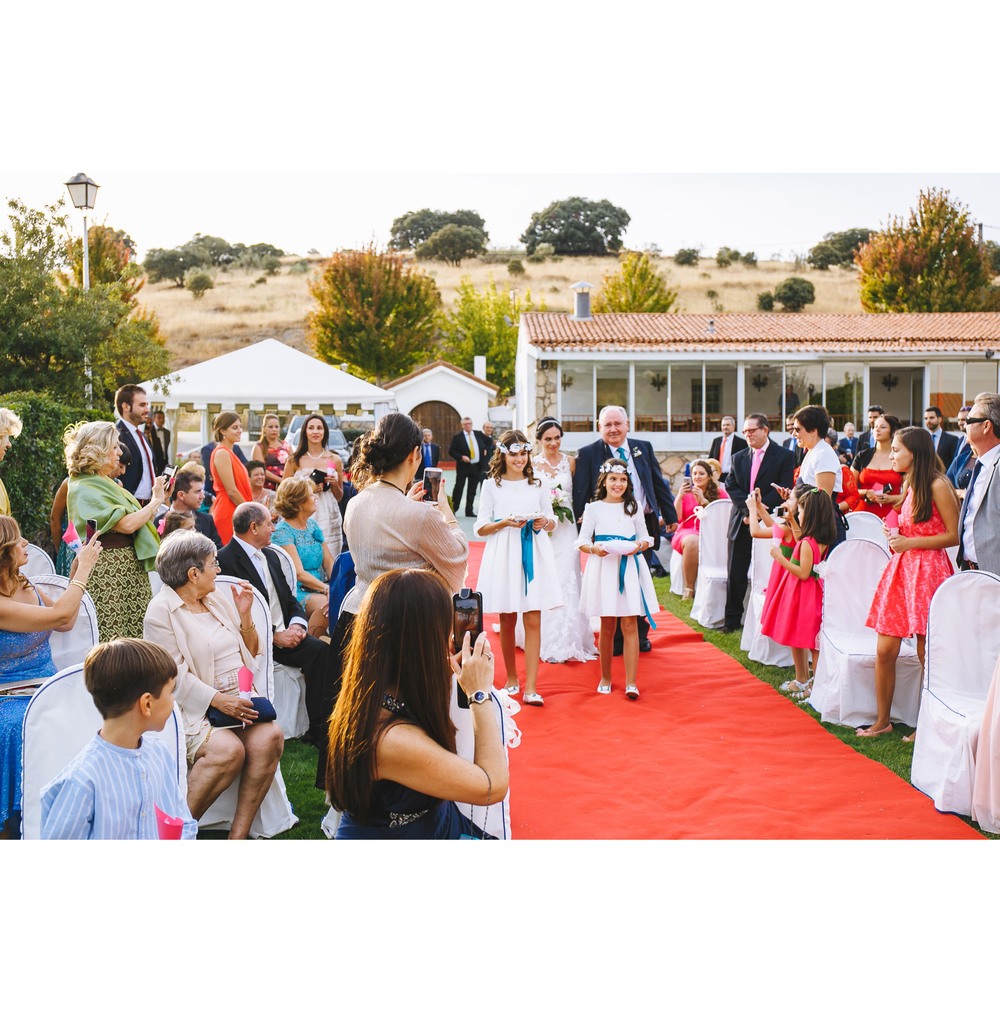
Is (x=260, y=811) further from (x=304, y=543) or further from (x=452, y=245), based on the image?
(x=452, y=245)

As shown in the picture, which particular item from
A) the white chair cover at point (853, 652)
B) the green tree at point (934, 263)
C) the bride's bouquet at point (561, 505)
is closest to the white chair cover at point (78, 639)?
the bride's bouquet at point (561, 505)

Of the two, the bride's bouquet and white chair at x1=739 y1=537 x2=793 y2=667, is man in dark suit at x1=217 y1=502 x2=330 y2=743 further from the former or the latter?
white chair at x1=739 y1=537 x2=793 y2=667

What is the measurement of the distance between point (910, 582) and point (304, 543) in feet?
12.0

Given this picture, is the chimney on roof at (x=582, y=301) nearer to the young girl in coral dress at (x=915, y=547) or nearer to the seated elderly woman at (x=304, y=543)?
the seated elderly woman at (x=304, y=543)

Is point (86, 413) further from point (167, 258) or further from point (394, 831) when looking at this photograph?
point (167, 258)

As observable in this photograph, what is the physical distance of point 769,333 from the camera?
2714 centimetres

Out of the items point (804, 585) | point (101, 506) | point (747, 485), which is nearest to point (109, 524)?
point (101, 506)

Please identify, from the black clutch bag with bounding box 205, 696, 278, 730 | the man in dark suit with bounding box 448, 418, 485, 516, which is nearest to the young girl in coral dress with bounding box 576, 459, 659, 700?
the black clutch bag with bounding box 205, 696, 278, 730

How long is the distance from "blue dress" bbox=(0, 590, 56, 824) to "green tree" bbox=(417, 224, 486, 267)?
67.1 meters

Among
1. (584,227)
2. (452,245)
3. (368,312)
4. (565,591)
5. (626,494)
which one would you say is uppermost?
(584,227)

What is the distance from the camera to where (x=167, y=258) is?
213ft

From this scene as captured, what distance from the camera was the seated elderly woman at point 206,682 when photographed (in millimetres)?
3873

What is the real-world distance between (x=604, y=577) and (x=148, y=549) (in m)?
2.92

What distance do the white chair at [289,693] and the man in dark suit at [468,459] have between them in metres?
11.9
